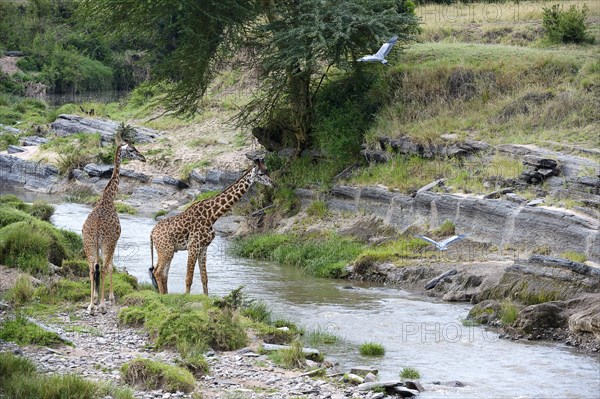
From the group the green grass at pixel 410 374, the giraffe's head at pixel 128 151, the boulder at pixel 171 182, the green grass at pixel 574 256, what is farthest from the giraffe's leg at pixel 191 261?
the boulder at pixel 171 182

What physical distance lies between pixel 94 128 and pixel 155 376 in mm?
32256

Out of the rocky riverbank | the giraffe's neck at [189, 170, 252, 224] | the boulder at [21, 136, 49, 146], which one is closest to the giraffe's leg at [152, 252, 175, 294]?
the giraffe's neck at [189, 170, 252, 224]

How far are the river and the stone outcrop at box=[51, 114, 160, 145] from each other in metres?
14.9

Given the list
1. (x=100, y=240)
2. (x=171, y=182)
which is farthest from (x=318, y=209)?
(x=100, y=240)

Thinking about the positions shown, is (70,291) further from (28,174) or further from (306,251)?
(28,174)

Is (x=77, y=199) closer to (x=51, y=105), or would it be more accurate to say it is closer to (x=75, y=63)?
(x=51, y=105)

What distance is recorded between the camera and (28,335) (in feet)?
50.8

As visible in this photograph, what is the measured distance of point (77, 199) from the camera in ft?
124

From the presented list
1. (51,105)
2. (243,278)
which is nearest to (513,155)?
(243,278)

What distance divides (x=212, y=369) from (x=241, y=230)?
16.1 meters

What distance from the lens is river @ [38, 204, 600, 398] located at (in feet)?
49.4

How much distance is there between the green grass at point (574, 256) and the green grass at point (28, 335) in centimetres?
1092

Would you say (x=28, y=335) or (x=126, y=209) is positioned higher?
(x=28, y=335)

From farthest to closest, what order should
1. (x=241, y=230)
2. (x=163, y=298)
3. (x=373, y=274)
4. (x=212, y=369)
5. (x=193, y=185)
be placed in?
(x=193, y=185) → (x=241, y=230) → (x=373, y=274) → (x=163, y=298) → (x=212, y=369)
